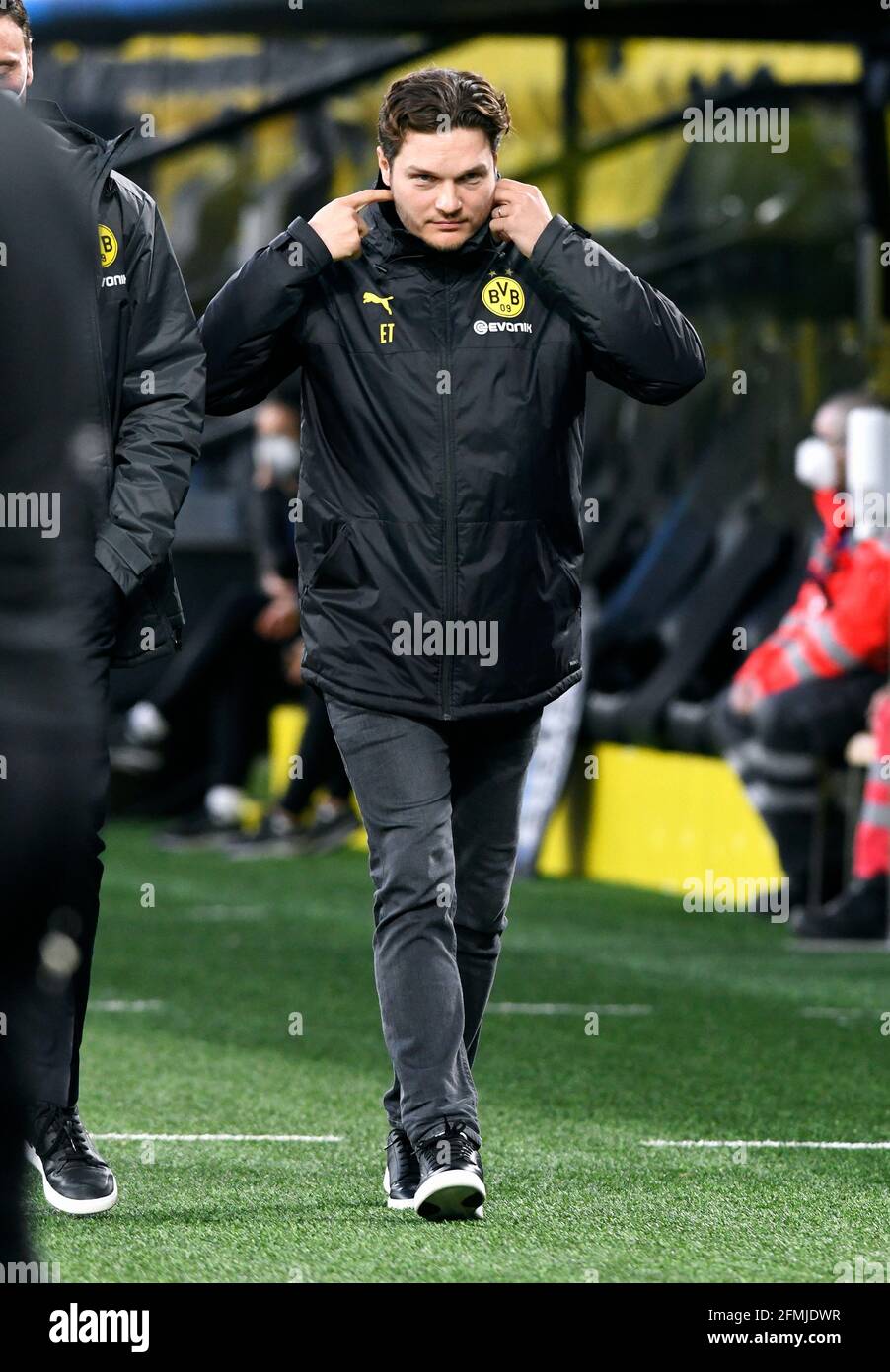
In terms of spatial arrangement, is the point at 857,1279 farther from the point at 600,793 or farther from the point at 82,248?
the point at 600,793

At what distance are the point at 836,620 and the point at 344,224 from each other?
511 centimetres

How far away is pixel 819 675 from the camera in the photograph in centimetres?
988

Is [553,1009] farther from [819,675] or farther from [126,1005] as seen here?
[819,675]

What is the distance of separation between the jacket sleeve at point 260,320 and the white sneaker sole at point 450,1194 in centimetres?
144

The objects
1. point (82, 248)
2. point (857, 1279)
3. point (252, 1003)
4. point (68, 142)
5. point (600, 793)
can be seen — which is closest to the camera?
point (82, 248)

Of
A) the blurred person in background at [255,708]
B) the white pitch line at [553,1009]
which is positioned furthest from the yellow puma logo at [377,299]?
the blurred person in background at [255,708]

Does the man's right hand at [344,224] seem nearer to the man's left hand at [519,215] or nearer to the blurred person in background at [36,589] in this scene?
the man's left hand at [519,215]

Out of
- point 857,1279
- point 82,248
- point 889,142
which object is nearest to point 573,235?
point 857,1279

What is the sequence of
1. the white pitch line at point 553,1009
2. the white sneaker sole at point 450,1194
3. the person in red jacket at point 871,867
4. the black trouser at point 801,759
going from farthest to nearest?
the black trouser at point 801,759 < the person in red jacket at point 871,867 < the white pitch line at point 553,1009 < the white sneaker sole at point 450,1194

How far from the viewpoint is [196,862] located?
13031 millimetres

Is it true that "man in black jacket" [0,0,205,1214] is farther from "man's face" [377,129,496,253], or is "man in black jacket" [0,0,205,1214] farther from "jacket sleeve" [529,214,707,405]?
"jacket sleeve" [529,214,707,405]

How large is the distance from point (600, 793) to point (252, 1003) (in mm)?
4335

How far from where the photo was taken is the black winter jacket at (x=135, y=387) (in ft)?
15.7

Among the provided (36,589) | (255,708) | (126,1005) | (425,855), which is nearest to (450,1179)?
(425,855)
